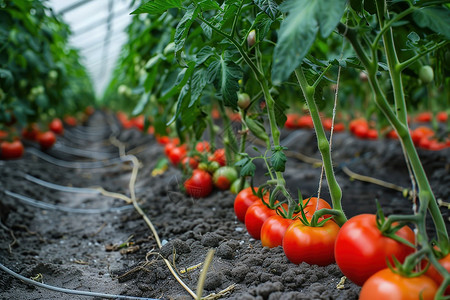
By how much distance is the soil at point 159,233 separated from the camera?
3.88 feet

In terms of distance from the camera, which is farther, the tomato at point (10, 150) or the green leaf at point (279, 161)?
the tomato at point (10, 150)

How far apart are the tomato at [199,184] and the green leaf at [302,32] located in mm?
1542

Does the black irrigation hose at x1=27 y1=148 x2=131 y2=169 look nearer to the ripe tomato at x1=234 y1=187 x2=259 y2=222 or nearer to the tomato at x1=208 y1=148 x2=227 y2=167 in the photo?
the tomato at x1=208 y1=148 x2=227 y2=167

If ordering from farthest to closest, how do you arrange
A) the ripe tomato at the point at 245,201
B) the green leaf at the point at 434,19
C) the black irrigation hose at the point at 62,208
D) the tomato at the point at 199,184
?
the black irrigation hose at the point at 62,208, the tomato at the point at 199,184, the ripe tomato at the point at 245,201, the green leaf at the point at 434,19

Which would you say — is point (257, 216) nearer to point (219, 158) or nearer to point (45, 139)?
point (219, 158)

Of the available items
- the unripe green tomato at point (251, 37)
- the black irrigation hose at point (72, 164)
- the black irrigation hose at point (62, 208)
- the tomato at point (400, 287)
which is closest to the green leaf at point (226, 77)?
the unripe green tomato at point (251, 37)

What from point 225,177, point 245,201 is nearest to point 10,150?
point 225,177

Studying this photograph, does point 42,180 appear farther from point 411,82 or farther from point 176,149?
point 411,82

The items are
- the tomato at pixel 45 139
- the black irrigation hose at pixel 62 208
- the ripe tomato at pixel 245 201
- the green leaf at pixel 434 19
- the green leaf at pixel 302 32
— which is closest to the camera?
the green leaf at pixel 302 32

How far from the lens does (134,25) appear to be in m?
3.21

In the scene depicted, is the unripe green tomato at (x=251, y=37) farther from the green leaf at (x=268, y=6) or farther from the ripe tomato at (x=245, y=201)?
the ripe tomato at (x=245, y=201)

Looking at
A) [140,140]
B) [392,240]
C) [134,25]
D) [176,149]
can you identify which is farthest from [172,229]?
[140,140]

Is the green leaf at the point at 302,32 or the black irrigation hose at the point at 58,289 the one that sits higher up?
the green leaf at the point at 302,32

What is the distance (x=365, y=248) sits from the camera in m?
0.90
